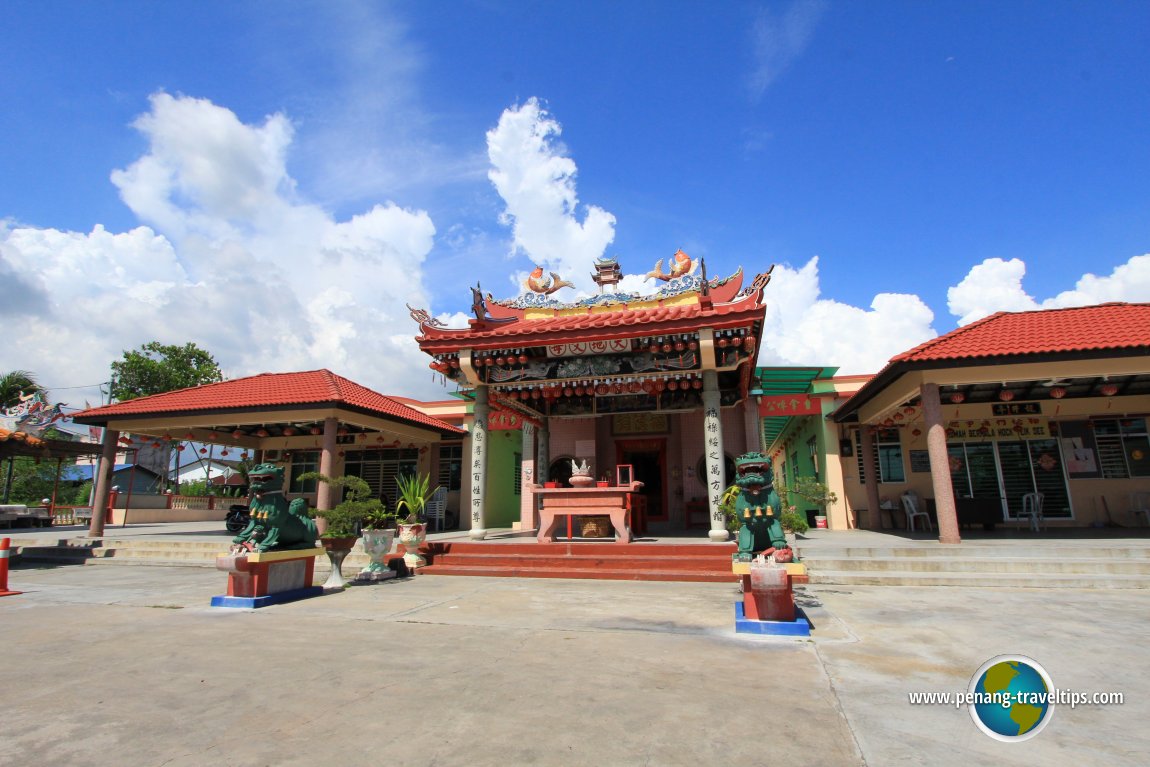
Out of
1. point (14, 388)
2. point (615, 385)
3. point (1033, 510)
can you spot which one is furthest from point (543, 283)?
point (14, 388)

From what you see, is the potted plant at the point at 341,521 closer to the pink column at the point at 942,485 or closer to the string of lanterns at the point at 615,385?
the string of lanterns at the point at 615,385

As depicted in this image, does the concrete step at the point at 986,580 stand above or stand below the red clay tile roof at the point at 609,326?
below

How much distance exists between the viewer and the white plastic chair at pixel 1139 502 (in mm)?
10891

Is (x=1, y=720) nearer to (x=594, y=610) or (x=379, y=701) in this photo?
(x=379, y=701)

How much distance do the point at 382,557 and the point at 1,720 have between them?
552cm

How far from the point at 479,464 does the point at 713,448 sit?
4342 mm

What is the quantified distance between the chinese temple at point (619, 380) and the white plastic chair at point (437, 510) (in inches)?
26.2

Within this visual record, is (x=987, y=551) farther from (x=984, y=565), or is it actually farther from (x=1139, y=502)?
(x=1139, y=502)

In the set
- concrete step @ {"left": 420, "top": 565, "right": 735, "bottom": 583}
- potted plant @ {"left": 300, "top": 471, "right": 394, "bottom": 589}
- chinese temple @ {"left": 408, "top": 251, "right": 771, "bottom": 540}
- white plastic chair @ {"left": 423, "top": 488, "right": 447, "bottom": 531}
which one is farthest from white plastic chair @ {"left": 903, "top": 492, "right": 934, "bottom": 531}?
white plastic chair @ {"left": 423, "top": 488, "right": 447, "bottom": 531}

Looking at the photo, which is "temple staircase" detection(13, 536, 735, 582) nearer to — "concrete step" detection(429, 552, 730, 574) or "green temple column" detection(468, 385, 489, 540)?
"concrete step" detection(429, 552, 730, 574)

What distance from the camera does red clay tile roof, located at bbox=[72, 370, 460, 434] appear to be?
1195cm

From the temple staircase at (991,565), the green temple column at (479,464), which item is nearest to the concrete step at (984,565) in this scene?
the temple staircase at (991,565)

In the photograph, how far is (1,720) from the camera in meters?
2.78

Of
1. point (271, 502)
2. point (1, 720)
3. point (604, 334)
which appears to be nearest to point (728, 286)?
point (604, 334)
